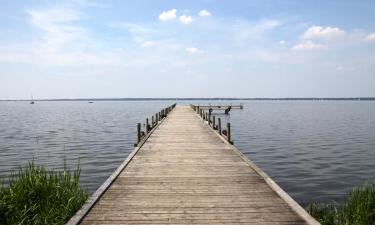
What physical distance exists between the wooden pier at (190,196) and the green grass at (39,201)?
98 cm

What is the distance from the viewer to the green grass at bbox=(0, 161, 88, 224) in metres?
7.42

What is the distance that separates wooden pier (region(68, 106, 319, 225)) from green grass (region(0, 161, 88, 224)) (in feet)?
3.22

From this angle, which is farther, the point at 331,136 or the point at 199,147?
the point at 331,136

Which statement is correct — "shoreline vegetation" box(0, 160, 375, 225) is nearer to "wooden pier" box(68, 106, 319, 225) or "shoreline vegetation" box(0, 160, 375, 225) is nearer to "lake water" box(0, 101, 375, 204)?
"wooden pier" box(68, 106, 319, 225)

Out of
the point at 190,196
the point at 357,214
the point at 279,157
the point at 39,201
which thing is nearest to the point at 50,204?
the point at 39,201

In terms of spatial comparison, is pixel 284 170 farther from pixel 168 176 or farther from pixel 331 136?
pixel 331 136

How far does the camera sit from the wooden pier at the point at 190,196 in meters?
6.08

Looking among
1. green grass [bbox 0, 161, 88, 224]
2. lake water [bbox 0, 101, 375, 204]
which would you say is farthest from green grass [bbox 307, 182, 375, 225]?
green grass [bbox 0, 161, 88, 224]

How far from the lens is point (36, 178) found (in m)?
8.84

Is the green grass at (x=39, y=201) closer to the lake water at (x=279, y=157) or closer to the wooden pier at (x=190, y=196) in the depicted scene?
the wooden pier at (x=190, y=196)

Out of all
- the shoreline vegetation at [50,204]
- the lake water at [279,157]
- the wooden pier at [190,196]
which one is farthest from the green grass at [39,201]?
the lake water at [279,157]

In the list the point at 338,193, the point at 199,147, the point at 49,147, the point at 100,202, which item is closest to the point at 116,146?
the point at 49,147

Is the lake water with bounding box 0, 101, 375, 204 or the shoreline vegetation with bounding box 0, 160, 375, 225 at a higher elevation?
the shoreline vegetation with bounding box 0, 160, 375, 225

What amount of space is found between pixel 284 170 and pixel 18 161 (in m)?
14.2
